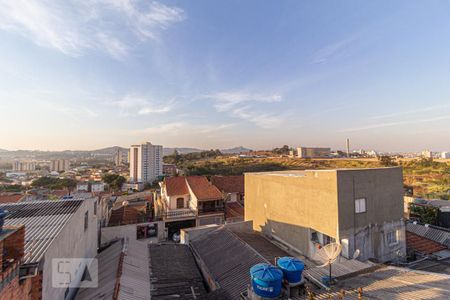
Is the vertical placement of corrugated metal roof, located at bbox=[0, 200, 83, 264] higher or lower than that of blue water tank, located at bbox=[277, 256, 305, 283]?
higher

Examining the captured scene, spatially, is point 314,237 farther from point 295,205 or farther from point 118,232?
point 118,232

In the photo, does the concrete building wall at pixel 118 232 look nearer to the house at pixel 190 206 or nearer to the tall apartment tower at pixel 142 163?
the house at pixel 190 206

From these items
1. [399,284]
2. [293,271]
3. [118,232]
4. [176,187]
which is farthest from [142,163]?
[399,284]

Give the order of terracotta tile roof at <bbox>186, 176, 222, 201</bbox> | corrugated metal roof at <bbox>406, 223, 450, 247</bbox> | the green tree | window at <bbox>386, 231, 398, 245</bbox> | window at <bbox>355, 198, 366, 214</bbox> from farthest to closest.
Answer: the green tree, terracotta tile roof at <bbox>186, 176, 222, 201</bbox>, corrugated metal roof at <bbox>406, 223, 450, 247</bbox>, window at <bbox>386, 231, 398, 245</bbox>, window at <bbox>355, 198, 366, 214</bbox>

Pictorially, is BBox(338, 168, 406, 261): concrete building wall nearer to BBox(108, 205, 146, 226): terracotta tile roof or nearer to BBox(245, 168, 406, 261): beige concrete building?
BBox(245, 168, 406, 261): beige concrete building

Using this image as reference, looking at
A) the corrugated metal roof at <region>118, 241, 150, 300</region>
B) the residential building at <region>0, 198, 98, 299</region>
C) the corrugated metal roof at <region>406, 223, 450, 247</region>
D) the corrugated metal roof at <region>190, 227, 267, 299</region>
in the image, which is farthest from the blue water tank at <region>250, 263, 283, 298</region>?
the corrugated metal roof at <region>406, 223, 450, 247</region>

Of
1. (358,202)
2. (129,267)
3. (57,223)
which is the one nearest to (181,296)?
(129,267)
